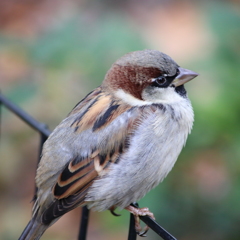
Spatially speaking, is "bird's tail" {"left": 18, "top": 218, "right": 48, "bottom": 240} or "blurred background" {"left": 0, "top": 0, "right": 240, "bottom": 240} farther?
"blurred background" {"left": 0, "top": 0, "right": 240, "bottom": 240}

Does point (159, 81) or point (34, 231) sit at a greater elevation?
point (159, 81)

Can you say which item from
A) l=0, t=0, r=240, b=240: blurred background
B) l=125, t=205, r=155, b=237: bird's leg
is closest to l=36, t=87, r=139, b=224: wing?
l=125, t=205, r=155, b=237: bird's leg

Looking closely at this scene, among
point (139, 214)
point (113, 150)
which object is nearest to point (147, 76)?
point (113, 150)

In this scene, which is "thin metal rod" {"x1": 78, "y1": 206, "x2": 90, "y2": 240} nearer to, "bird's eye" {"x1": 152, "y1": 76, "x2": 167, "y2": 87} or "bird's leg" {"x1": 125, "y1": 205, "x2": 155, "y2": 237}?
"bird's leg" {"x1": 125, "y1": 205, "x2": 155, "y2": 237}

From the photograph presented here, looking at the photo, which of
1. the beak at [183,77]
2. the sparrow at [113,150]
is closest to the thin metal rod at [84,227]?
the sparrow at [113,150]

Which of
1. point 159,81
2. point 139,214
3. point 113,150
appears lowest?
point 139,214

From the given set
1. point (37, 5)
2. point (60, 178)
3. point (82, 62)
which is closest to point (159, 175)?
point (60, 178)

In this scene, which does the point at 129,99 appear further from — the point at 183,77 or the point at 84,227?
the point at 84,227
